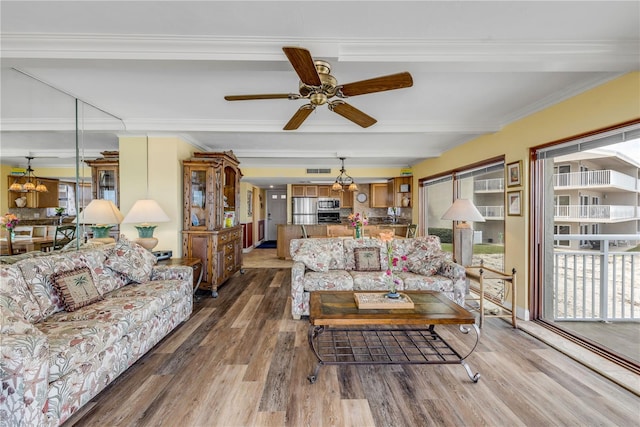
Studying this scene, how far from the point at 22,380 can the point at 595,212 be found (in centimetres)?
483

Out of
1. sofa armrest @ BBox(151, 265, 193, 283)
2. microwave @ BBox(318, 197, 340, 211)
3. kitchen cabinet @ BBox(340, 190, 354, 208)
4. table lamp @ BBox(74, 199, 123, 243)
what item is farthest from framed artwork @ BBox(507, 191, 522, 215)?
microwave @ BBox(318, 197, 340, 211)

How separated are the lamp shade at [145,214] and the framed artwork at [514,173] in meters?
4.49

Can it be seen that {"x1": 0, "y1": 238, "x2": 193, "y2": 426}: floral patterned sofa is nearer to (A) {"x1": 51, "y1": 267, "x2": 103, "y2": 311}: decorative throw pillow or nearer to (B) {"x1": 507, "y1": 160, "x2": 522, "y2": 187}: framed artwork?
(A) {"x1": 51, "y1": 267, "x2": 103, "y2": 311}: decorative throw pillow

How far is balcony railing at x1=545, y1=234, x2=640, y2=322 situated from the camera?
115 inches

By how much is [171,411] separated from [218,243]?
2.54m

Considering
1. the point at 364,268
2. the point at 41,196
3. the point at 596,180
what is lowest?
the point at 364,268

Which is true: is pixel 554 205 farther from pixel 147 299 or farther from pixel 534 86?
pixel 147 299

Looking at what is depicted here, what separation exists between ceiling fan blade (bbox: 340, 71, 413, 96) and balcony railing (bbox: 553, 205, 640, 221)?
8.64 ft

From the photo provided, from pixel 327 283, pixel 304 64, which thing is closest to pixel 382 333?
pixel 327 283

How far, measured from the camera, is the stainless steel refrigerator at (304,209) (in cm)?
864

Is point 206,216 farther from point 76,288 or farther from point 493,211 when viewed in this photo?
point 493,211

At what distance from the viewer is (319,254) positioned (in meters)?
3.48

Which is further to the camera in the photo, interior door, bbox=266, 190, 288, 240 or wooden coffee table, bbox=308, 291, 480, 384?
interior door, bbox=266, 190, 288, 240

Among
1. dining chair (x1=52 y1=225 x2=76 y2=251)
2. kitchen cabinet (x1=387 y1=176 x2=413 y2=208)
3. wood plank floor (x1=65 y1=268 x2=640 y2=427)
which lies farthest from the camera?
kitchen cabinet (x1=387 y1=176 x2=413 y2=208)
